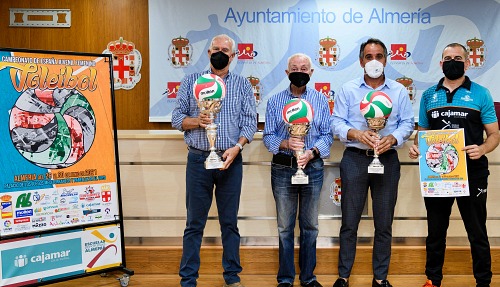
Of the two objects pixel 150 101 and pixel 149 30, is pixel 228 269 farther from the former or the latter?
pixel 149 30

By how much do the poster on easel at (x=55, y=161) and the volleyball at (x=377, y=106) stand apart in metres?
1.62

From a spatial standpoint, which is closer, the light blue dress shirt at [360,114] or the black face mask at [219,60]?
the black face mask at [219,60]

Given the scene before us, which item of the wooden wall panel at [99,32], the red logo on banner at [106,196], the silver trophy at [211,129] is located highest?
the wooden wall panel at [99,32]

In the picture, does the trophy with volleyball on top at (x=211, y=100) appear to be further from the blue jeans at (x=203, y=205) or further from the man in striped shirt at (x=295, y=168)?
the man in striped shirt at (x=295, y=168)

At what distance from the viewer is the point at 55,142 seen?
2852 mm

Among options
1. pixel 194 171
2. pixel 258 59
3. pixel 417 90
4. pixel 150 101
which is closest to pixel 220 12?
pixel 258 59

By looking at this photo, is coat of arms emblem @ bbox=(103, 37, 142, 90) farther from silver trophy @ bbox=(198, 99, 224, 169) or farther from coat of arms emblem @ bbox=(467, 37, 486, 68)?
coat of arms emblem @ bbox=(467, 37, 486, 68)

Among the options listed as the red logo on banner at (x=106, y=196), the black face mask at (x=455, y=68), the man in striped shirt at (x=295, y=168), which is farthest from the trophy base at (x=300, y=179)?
the red logo on banner at (x=106, y=196)

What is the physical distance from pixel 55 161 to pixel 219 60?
1159mm

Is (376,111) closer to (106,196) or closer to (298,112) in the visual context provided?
(298,112)

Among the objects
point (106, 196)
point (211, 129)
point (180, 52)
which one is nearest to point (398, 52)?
point (180, 52)

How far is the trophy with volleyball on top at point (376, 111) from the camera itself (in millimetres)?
2777

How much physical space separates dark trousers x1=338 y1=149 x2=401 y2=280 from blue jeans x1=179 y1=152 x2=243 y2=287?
69 centimetres

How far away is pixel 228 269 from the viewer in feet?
9.86
